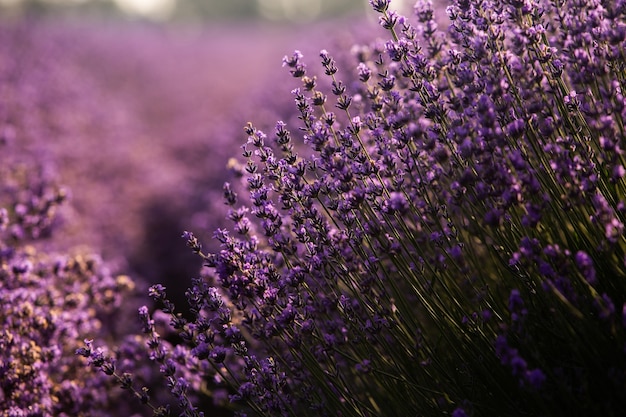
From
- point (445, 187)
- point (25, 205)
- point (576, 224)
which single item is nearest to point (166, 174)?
point (25, 205)

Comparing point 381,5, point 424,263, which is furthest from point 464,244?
point 381,5

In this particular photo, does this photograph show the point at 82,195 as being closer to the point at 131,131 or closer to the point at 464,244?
the point at 131,131

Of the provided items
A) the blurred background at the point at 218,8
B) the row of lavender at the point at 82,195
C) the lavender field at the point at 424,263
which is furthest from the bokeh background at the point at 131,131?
the blurred background at the point at 218,8

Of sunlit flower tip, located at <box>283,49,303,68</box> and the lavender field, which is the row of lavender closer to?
the lavender field

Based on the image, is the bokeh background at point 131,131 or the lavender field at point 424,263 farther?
the bokeh background at point 131,131

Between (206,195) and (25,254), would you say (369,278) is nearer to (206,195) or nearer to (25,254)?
(25,254)

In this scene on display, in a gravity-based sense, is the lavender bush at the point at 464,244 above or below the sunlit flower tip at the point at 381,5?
below

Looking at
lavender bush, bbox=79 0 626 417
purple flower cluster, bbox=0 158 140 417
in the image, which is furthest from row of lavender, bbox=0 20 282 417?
lavender bush, bbox=79 0 626 417

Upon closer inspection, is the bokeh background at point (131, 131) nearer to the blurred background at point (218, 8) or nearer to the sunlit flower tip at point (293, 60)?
the sunlit flower tip at point (293, 60)
